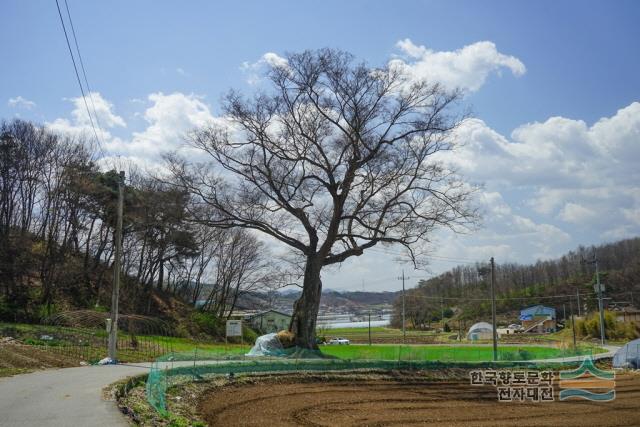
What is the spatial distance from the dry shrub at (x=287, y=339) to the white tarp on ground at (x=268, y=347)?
0.25 meters

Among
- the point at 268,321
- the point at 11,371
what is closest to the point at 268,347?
the point at 11,371

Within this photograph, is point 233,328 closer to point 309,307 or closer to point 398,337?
point 309,307

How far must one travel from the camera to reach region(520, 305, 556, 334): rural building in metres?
93.2

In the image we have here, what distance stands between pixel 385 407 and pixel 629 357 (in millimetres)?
24898

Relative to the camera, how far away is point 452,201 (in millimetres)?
30312

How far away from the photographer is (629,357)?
36.1 meters

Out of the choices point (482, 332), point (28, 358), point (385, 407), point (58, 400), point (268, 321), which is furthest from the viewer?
point (482, 332)

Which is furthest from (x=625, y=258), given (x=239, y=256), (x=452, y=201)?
(x=452, y=201)

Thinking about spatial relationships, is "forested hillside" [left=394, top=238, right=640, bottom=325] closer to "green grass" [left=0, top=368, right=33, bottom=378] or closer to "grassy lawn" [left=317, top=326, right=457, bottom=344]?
"grassy lawn" [left=317, top=326, right=457, bottom=344]

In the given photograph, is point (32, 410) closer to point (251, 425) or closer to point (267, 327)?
point (251, 425)

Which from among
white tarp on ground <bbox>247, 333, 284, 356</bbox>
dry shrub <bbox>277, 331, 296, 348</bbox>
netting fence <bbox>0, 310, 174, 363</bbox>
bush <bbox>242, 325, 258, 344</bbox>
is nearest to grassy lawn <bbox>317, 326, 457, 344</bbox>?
bush <bbox>242, 325, 258, 344</bbox>

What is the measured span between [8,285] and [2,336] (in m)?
15.6
